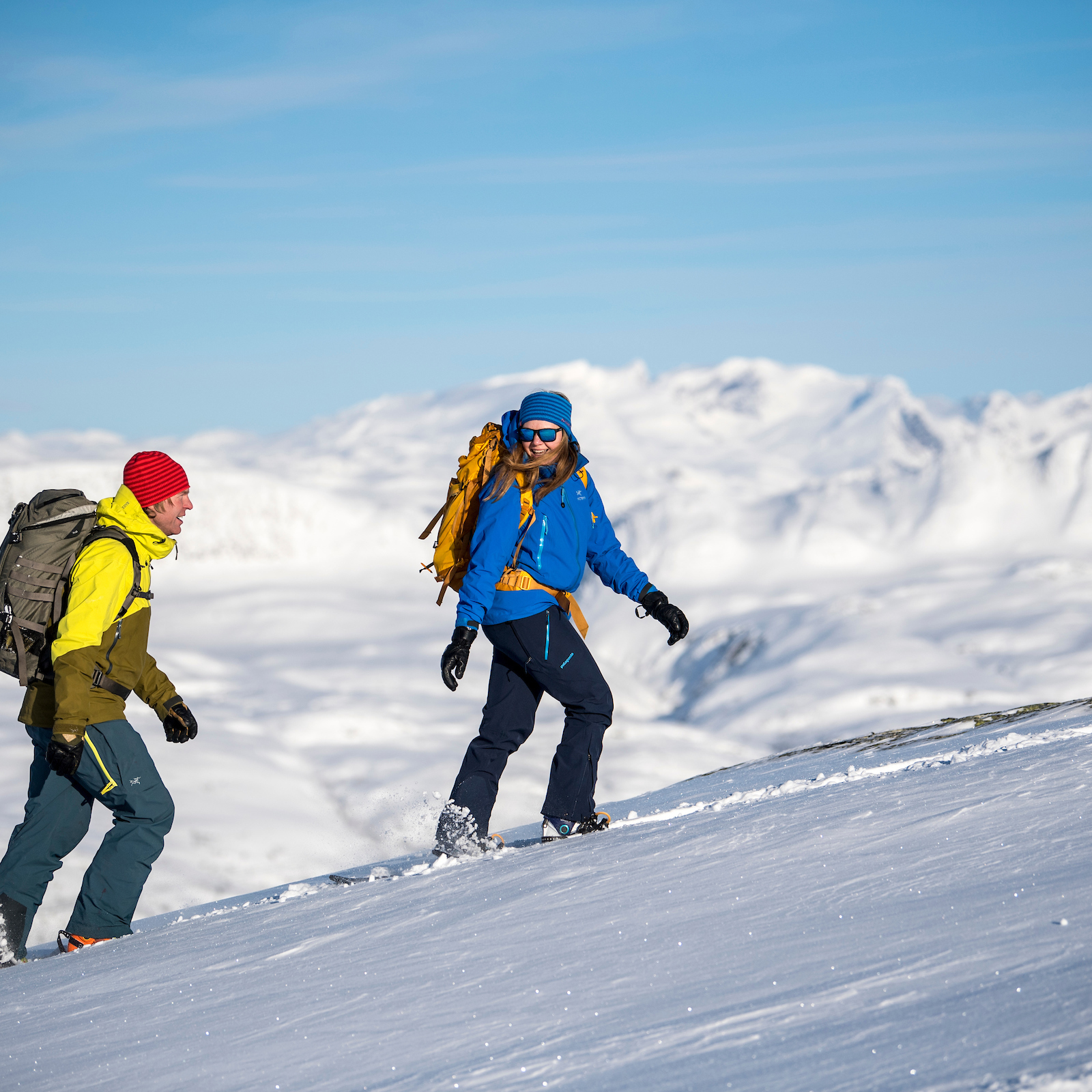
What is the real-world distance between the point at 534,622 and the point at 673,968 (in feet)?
7.87

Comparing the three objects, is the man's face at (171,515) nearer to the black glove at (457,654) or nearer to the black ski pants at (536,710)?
the black glove at (457,654)

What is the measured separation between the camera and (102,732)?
520cm

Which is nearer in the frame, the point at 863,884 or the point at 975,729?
the point at 863,884

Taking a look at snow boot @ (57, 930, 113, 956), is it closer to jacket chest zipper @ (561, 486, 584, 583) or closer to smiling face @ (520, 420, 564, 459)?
jacket chest zipper @ (561, 486, 584, 583)

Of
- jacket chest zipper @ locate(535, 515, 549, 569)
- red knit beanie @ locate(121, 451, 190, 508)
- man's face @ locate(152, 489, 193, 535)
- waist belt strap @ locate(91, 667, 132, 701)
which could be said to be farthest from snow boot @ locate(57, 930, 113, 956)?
jacket chest zipper @ locate(535, 515, 549, 569)

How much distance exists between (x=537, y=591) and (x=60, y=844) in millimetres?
2517

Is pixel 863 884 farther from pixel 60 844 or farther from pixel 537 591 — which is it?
pixel 60 844

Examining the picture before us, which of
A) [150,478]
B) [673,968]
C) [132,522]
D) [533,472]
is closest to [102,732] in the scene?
[132,522]

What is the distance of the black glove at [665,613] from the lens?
5426 mm

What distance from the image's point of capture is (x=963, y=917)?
2820 millimetres

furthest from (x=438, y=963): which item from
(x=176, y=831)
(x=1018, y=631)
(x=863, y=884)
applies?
(x=1018, y=631)

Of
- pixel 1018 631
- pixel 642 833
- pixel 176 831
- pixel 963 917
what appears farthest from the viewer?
pixel 1018 631

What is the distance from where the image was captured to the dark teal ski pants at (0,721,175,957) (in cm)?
522

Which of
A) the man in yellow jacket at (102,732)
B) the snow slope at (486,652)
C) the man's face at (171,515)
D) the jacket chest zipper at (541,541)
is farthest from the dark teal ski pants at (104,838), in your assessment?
the snow slope at (486,652)
